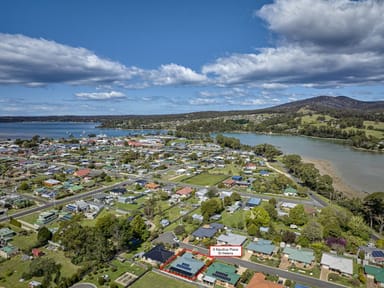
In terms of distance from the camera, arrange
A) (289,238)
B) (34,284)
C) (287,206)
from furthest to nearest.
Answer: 1. (287,206)
2. (289,238)
3. (34,284)

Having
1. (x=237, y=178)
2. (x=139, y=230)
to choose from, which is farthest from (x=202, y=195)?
(x=139, y=230)

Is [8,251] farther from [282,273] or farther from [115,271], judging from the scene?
[282,273]

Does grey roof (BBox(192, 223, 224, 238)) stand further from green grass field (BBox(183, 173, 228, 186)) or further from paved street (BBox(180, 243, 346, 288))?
green grass field (BBox(183, 173, 228, 186))

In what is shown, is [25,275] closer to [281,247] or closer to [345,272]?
[281,247]

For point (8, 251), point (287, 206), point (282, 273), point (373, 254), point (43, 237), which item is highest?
point (43, 237)

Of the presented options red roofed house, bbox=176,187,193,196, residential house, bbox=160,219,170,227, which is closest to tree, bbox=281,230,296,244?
residential house, bbox=160,219,170,227

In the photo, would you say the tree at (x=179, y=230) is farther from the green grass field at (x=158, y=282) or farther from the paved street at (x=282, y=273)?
the green grass field at (x=158, y=282)
